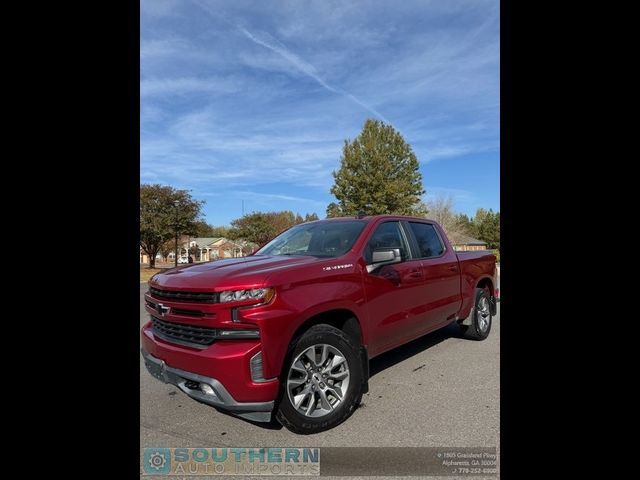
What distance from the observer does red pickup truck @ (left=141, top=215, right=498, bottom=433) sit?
8.49 ft

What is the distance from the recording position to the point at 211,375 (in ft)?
8.47

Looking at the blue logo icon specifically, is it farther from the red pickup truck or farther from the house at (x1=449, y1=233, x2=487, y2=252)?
the house at (x1=449, y1=233, x2=487, y2=252)

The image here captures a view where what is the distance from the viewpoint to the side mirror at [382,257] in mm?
3422

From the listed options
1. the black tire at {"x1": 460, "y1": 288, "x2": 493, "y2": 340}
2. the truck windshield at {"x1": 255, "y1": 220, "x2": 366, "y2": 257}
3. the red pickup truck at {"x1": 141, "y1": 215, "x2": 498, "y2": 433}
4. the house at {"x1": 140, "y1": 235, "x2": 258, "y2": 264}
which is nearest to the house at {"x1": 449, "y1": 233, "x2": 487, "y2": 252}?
the house at {"x1": 140, "y1": 235, "x2": 258, "y2": 264}

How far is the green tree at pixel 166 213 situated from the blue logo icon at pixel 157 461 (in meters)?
32.5

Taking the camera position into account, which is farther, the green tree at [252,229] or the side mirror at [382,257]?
the green tree at [252,229]

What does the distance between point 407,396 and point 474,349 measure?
2108 mm

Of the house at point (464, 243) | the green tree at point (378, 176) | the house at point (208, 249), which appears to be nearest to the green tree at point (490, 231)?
the house at point (464, 243)

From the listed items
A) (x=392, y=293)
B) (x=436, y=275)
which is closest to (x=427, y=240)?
(x=436, y=275)
